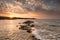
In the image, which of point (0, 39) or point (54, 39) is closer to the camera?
point (54, 39)

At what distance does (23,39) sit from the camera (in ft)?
71.9

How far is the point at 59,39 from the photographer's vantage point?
20.4 meters

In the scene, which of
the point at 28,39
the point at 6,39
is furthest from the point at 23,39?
the point at 6,39

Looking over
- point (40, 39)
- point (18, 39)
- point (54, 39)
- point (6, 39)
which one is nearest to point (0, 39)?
point (6, 39)

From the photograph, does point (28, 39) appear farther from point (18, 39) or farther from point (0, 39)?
point (0, 39)

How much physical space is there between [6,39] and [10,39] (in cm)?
50

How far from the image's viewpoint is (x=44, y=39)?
2017cm

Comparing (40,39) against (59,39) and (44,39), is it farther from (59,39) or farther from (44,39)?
(59,39)

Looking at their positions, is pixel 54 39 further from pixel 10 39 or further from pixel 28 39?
pixel 10 39

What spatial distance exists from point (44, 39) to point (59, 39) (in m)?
1.77

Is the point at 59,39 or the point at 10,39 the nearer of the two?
the point at 59,39

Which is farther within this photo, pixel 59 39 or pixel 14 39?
pixel 14 39

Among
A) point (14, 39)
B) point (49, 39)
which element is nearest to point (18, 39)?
point (14, 39)

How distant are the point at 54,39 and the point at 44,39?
3.83 ft
